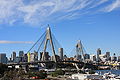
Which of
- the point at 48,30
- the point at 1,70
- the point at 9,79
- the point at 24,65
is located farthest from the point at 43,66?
the point at 9,79

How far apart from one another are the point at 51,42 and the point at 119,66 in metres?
94.5

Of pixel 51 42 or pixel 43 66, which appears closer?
pixel 51 42

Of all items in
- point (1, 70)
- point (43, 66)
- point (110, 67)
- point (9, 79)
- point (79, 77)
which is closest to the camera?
point (9, 79)

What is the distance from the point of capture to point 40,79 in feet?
136

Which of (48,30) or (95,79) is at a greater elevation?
(48,30)

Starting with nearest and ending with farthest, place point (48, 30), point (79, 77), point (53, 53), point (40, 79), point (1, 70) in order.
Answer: point (40, 79)
point (79, 77)
point (1, 70)
point (53, 53)
point (48, 30)

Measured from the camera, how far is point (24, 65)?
7688 centimetres

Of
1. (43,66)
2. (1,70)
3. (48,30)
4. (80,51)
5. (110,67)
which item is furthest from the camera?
(110,67)

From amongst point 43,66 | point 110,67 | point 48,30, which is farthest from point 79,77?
point 110,67

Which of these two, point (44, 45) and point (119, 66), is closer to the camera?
point (44, 45)

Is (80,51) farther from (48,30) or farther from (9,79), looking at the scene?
(9,79)

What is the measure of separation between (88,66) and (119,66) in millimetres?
51101

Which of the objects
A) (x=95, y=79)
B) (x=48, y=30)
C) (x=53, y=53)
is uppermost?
(x=48, y=30)

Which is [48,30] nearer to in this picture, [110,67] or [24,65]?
[24,65]
